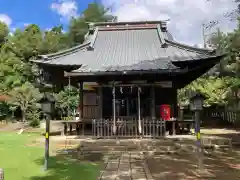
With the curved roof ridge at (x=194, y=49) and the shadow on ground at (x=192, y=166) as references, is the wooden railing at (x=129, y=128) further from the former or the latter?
the curved roof ridge at (x=194, y=49)

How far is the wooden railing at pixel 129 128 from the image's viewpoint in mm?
12719

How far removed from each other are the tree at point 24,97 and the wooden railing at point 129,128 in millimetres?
16508

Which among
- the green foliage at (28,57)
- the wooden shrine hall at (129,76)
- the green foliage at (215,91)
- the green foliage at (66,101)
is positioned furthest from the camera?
the green foliage at (66,101)

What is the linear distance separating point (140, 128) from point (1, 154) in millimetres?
5942

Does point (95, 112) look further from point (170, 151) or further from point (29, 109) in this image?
point (29, 109)

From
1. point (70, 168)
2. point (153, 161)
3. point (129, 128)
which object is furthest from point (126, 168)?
point (129, 128)

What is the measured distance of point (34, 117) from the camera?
26.3 m

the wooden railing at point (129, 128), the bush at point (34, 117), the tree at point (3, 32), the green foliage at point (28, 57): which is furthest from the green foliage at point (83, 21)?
the wooden railing at point (129, 128)

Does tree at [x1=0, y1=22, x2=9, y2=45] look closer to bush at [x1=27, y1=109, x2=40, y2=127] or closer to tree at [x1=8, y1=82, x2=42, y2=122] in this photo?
tree at [x1=8, y1=82, x2=42, y2=122]

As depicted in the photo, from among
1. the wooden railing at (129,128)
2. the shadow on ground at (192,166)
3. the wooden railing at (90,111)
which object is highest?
the wooden railing at (90,111)

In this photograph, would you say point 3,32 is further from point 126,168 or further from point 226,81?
point 126,168

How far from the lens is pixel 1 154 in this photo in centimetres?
1002

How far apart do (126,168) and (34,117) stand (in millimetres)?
20330

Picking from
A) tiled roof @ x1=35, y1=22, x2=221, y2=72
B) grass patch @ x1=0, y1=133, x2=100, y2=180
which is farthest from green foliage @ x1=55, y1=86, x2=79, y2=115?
grass patch @ x1=0, y1=133, x2=100, y2=180
